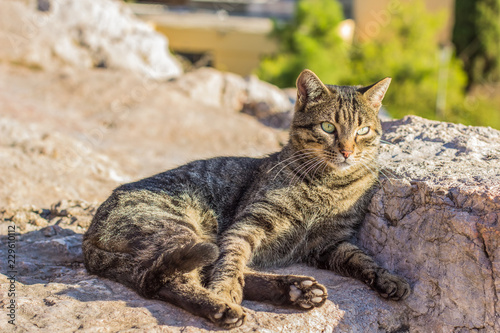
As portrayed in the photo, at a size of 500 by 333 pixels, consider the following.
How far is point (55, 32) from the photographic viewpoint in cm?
966

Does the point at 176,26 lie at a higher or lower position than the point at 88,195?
higher

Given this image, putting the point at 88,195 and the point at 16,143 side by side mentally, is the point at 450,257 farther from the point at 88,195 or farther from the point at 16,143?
the point at 16,143

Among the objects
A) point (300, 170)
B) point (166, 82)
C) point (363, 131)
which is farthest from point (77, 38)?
point (363, 131)

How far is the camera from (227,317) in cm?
244

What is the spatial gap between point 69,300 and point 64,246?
1.04m

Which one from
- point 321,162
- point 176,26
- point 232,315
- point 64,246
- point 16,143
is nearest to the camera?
point 232,315

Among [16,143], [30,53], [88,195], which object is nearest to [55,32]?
[30,53]

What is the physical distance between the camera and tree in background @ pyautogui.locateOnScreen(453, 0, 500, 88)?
15891mm

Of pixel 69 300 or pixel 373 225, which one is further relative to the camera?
pixel 373 225

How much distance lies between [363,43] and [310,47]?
1.91m

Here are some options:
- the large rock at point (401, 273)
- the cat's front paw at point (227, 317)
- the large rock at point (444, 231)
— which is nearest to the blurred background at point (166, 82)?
the large rock at point (401, 273)

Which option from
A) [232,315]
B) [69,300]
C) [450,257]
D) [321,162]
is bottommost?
[69,300]

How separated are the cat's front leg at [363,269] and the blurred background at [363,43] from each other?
6694mm

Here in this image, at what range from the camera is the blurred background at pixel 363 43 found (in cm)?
1234
